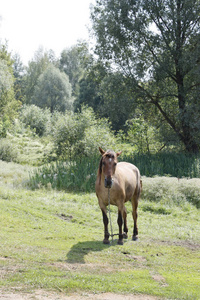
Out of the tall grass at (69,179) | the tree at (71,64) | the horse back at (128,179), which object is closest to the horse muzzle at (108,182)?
the horse back at (128,179)

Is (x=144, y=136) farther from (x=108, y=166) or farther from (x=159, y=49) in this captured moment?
(x=108, y=166)

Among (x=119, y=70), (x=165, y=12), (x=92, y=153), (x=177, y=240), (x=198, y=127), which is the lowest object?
(x=177, y=240)

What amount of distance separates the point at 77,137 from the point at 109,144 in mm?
2745

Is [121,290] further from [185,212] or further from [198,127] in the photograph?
[198,127]

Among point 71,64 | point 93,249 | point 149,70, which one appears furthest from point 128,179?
point 71,64

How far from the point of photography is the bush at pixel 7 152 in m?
20.1

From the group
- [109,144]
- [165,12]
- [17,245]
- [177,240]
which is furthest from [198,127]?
[17,245]

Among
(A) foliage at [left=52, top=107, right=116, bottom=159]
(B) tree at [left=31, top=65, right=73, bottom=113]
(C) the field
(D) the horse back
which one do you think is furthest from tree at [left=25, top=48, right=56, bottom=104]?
(D) the horse back

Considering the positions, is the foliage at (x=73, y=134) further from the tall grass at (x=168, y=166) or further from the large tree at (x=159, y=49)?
the tall grass at (x=168, y=166)

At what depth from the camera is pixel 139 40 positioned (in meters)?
18.3

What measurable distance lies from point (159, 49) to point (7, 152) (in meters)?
9.84

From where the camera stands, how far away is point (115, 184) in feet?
21.6

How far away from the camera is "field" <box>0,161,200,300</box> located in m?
4.32

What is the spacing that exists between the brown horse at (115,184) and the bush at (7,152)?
1356 cm
